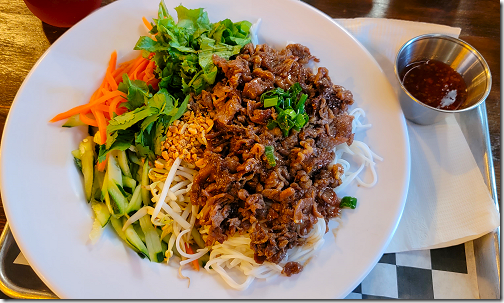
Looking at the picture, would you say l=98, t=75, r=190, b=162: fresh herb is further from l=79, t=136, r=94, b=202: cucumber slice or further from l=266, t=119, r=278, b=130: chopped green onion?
l=266, t=119, r=278, b=130: chopped green onion

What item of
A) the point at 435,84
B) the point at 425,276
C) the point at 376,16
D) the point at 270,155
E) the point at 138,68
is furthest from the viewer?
the point at 376,16

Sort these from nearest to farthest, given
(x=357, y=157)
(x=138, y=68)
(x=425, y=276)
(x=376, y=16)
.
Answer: (x=357, y=157)
(x=425, y=276)
(x=138, y=68)
(x=376, y=16)

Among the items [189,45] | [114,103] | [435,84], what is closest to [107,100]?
[114,103]

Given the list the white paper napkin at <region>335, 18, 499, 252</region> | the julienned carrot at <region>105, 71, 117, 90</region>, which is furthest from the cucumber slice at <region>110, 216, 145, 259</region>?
the white paper napkin at <region>335, 18, 499, 252</region>

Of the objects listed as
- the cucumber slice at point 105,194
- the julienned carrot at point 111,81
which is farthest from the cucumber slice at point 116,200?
the julienned carrot at point 111,81

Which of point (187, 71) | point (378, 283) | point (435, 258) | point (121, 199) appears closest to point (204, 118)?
point (187, 71)

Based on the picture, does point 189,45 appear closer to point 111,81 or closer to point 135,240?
point 111,81

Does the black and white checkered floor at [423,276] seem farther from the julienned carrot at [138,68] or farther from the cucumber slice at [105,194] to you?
the julienned carrot at [138,68]
